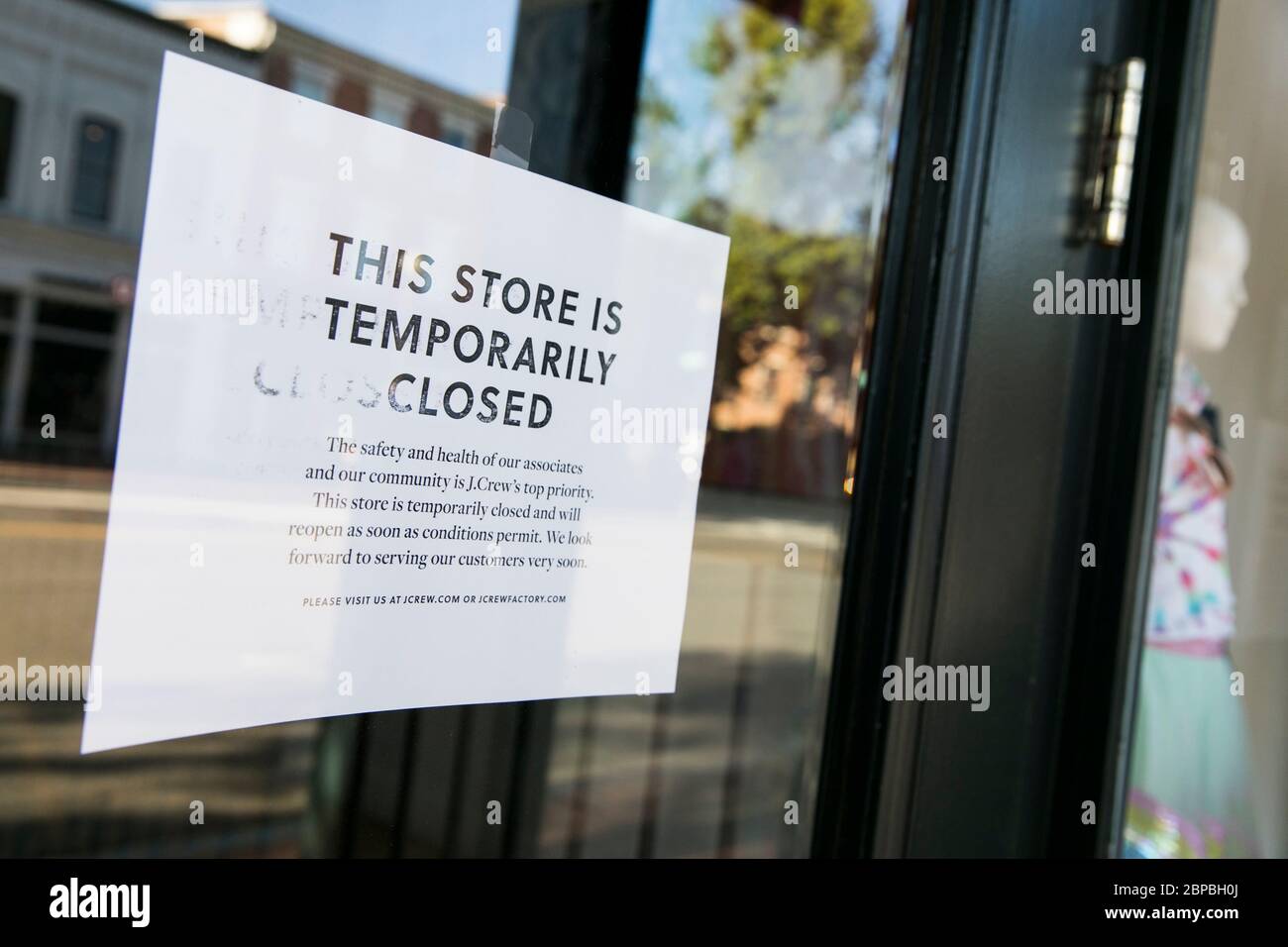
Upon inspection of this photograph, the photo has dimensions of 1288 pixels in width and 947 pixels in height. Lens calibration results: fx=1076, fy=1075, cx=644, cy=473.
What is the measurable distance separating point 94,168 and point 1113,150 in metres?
0.92

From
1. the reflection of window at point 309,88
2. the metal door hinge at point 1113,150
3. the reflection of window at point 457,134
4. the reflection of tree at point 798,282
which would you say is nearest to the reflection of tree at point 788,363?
the reflection of tree at point 798,282

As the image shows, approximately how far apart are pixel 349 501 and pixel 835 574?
1.80ft

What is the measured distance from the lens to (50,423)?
0.83 m

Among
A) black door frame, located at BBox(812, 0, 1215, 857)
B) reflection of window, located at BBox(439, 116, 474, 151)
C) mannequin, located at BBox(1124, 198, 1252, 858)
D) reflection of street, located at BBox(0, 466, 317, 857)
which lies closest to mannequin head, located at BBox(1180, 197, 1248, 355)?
mannequin, located at BBox(1124, 198, 1252, 858)

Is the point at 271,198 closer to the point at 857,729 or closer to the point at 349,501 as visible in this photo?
the point at 349,501

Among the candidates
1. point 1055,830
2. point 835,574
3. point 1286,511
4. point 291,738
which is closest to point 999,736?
→ point 1055,830

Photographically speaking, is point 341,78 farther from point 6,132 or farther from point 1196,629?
point 1196,629

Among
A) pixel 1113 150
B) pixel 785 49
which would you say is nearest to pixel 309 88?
pixel 1113 150

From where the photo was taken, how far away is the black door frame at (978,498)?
3.39ft

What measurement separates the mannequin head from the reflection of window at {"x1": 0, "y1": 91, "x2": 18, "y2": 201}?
3.78ft

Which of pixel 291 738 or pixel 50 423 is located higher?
pixel 50 423

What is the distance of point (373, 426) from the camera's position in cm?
74

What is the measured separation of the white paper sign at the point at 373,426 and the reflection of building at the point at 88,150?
41mm

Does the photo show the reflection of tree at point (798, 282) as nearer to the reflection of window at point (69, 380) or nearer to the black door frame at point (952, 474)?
the black door frame at point (952, 474)
